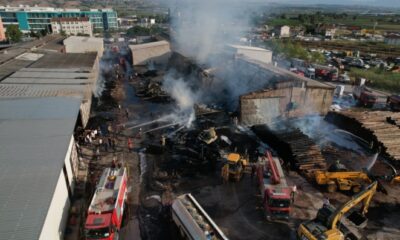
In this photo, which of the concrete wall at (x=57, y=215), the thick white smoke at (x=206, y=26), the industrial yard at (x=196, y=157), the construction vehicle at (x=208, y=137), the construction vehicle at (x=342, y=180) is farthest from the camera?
the thick white smoke at (x=206, y=26)

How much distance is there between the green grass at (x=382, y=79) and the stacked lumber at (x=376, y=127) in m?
13.8

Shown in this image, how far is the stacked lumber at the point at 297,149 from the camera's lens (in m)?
16.5

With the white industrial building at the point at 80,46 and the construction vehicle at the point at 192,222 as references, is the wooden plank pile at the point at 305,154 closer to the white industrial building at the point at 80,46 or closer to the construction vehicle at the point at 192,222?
the construction vehicle at the point at 192,222

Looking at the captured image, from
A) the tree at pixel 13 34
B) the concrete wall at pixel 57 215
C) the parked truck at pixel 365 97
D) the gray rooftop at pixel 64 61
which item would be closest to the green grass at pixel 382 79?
the parked truck at pixel 365 97

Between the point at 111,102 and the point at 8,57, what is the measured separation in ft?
59.0

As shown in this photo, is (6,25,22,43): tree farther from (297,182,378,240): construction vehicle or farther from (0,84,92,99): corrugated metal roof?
(297,182,378,240): construction vehicle

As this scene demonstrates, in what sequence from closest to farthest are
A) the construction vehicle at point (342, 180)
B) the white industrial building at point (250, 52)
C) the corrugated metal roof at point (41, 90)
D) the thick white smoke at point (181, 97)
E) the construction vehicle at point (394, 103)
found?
the construction vehicle at point (342, 180) < the corrugated metal roof at point (41, 90) < the thick white smoke at point (181, 97) < the construction vehicle at point (394, 103) < the white industrial building at point (250, 52)

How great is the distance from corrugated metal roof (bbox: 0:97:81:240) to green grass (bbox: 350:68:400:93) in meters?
33.7

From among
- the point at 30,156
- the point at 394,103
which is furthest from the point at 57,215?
the point at 394,103

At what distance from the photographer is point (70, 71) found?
28672 millimetres

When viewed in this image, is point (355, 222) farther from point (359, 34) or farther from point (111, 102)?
point (359, 34)

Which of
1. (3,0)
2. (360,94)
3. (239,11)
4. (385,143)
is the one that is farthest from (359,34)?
(3,0)

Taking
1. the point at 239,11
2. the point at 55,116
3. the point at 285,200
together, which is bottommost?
the point at 285,200

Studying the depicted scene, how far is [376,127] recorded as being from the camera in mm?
19719
